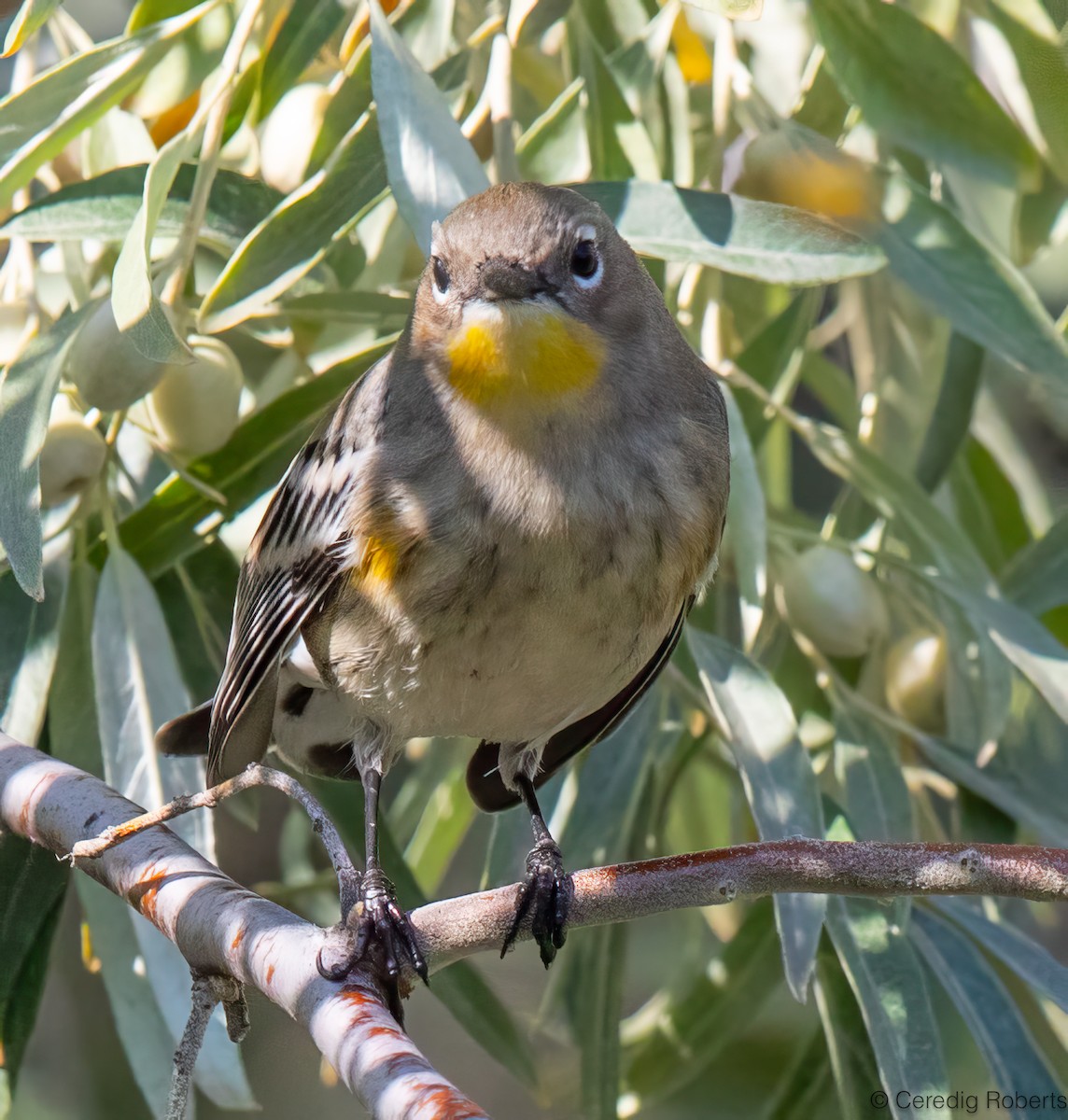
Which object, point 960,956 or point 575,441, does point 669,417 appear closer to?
point 575,441

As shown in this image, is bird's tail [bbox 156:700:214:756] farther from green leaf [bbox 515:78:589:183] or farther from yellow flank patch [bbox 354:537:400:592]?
green leaf [bbox 515:78:589:183]

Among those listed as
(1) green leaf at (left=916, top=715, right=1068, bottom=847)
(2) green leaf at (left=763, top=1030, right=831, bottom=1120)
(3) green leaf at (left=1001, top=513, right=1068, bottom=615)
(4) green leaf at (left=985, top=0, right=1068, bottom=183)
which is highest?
(4) green leaf at (left=985, top=0, right=1068, bottom=183)

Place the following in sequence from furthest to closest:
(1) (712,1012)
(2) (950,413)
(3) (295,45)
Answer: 1. (1) (712,1012)
2. (2) (950,413)
3. (3) (295,45)

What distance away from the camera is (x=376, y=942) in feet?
6.63

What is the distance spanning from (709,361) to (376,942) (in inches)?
45.5

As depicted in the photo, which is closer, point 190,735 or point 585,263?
point 585,263

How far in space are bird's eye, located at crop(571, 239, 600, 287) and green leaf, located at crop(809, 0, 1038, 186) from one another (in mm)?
610

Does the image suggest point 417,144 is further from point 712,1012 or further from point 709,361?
point 712,1012

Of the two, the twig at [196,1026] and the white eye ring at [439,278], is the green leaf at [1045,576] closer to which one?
the white eye ring at [439,278]

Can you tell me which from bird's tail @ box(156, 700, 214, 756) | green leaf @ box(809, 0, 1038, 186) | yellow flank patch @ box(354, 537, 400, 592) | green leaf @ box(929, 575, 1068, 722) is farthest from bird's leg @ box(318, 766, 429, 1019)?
green leaf @ box(809, 0, 1038, 186)

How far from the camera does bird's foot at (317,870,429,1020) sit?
1.73 meters

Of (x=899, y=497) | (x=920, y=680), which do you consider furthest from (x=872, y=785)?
(x=899, y=497)

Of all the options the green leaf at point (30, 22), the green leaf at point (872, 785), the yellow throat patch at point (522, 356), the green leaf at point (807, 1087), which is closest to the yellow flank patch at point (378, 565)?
the yellow throat patch at point (522, 356)

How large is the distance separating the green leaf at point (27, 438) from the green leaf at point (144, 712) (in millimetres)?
328
